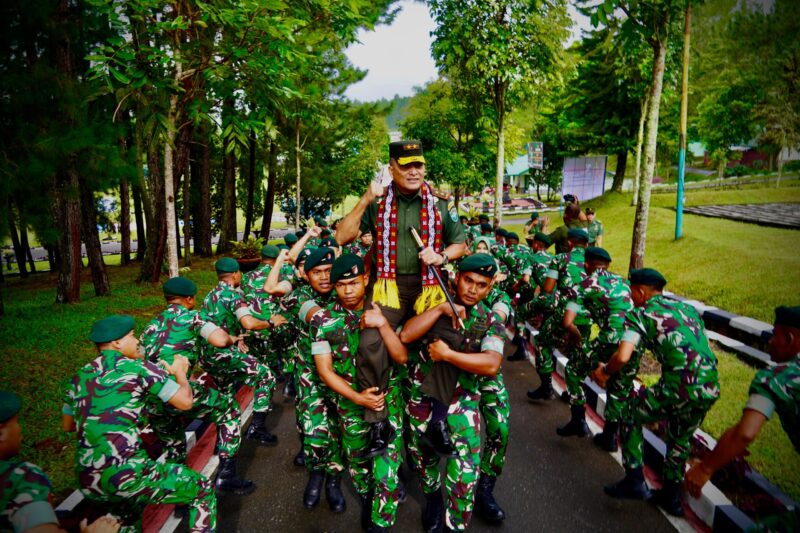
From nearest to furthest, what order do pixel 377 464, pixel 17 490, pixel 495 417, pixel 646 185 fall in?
pixel 17 490, pixel 377 464, pixel 495 417, pixel 646 185

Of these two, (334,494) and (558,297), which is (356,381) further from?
(558,297)

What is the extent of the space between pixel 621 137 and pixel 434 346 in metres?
24.7

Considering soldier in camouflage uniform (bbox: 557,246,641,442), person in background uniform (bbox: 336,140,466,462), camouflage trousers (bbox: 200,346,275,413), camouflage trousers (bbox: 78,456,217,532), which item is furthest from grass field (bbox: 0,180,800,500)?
person in background uniform (bbox: 336,140,466,462)

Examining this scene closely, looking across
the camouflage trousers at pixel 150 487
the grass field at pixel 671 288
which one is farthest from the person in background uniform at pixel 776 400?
the camouflage trousers at pixel 150 487

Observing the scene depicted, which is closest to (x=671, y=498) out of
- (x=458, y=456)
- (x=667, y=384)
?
(x=667, y=384)

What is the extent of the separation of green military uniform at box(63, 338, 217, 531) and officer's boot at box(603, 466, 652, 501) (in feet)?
11.7

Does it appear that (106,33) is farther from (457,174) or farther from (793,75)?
(793,75)

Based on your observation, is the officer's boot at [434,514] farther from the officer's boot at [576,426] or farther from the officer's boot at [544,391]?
the officer's boot at [544,391]

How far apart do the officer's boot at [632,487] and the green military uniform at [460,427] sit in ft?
4.96

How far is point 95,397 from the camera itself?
8.86 feet

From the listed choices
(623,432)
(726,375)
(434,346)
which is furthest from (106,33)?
(726,375)

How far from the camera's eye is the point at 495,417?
3.64 meters

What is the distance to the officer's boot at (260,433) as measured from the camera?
4949 mm

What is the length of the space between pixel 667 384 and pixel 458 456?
1.88 meters
